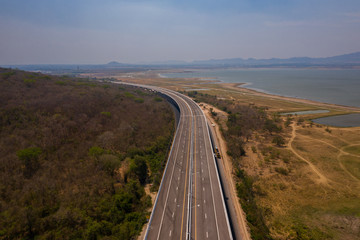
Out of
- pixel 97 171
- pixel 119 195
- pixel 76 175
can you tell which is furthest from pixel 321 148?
pixel 76 175

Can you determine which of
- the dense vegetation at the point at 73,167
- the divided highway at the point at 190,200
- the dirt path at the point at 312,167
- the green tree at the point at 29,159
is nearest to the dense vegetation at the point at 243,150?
the dirt path at the point at 312,167

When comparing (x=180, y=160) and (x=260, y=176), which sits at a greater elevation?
(x=180, y=160)

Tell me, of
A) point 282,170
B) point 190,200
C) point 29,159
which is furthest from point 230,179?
point 29,159

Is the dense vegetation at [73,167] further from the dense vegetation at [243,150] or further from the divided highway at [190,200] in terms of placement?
the dense vegetation at [243,150]

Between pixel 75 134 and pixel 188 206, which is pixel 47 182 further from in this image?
pixel 188 206

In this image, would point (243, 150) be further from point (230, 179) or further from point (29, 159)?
point (29, 159)
